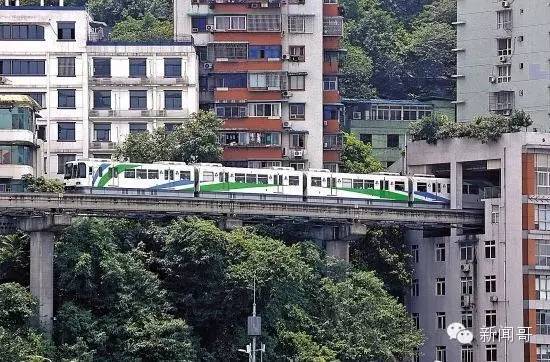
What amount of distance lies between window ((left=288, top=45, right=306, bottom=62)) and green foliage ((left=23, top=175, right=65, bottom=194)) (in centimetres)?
2263

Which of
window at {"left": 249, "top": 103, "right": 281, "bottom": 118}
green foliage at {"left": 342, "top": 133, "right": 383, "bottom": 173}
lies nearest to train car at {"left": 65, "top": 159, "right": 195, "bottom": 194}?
window at {"left": 249, "top": 103, "right": 281, "bottom": 118}

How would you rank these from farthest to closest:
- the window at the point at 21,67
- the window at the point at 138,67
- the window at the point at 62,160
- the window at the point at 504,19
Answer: the window at the point at 504,19, the window at the point at 138,67, the window at the point at 62,160, the window at the point at 21,67

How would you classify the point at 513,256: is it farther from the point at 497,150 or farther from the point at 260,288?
the point at 260,288

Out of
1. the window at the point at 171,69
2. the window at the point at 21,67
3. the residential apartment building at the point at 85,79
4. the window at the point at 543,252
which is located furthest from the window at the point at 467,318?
the window at the point at 21,67

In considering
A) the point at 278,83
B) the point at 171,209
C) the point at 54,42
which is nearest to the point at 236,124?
the point at 278,83

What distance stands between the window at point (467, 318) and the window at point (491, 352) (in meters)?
1.77

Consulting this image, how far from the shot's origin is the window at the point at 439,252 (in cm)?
12631

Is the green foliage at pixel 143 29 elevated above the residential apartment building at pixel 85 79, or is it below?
above

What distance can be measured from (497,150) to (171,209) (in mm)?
22486

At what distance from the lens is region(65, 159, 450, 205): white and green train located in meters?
116

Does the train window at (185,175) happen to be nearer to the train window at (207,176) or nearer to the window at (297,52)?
the train window at (207,176)

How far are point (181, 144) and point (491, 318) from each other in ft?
73.2

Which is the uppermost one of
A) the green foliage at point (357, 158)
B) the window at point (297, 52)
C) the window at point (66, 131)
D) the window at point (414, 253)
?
the window at point (297, 52)

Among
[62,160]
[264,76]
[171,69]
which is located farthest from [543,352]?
[62,160]
